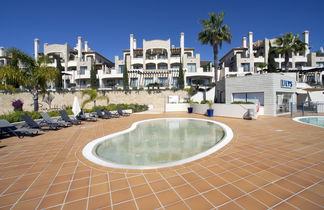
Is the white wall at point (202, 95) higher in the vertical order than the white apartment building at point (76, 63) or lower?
lower

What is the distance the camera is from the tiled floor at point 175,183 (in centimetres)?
253

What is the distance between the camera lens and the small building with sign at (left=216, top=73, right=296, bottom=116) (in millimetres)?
14328

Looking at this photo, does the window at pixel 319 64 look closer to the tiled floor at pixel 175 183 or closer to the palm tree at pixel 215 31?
the palm tree at pixel 215 31

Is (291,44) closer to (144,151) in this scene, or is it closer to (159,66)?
(159,66)

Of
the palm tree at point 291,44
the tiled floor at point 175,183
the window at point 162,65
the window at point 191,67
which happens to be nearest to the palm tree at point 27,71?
the tiled floor at point 175,183

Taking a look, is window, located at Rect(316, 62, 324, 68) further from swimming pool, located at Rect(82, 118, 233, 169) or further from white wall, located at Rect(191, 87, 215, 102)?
swimming pool, located at Rect(82, 118, 233, 169)

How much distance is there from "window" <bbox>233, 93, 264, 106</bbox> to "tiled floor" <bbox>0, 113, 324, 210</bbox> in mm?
11682

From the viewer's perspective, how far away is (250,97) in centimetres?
1594

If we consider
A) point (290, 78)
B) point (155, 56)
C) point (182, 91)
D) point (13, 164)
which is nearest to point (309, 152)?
point (13, 164)

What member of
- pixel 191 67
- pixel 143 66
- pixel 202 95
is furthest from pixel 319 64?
pixel 143 66

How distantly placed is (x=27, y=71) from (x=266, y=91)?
22.1 metres

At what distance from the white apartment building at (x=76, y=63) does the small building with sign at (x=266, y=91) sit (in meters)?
28.3

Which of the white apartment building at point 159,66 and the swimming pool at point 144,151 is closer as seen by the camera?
the swimming pool at point 144,151

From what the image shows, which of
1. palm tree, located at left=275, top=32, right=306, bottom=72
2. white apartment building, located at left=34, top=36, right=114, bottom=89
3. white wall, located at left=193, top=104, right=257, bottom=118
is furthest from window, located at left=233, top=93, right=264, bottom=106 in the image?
white apartment building, located at left=34, top=36, right=114, bottom=89
